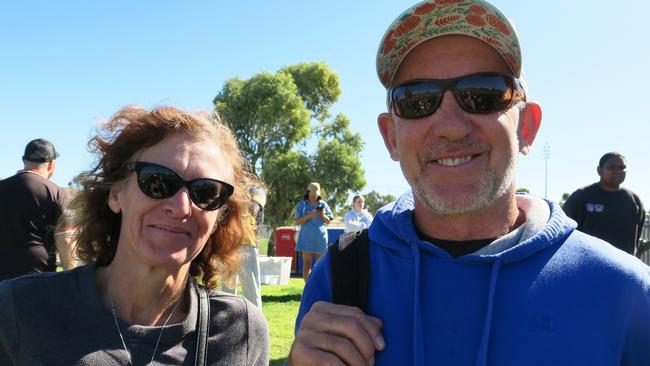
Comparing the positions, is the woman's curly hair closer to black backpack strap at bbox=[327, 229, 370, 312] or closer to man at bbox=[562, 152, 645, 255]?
black backpack strap at bbox=[327, 229, 370, 312]

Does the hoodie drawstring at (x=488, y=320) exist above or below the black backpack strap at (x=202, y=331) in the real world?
above

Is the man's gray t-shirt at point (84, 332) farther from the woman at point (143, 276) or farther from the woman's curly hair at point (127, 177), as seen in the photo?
the woman's curly hair at point (127, 177)

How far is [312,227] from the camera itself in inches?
375

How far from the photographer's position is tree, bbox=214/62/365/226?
87.1 feet

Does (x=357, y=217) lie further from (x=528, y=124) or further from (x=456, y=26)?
(x=456, y=26)

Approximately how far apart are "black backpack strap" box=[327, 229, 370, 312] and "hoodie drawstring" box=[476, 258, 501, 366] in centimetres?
33

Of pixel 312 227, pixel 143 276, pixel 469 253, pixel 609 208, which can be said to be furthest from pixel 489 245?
pixel 312 227

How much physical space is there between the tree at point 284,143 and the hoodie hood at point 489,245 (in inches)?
970

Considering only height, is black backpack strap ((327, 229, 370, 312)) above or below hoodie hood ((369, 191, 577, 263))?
below

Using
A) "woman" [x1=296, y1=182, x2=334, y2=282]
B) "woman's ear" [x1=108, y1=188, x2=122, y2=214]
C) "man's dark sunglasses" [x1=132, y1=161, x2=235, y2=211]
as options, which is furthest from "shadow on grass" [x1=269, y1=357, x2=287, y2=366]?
"woman" [x1=296, y1=182, x2=334, y2=282]

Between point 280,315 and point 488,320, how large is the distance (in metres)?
6.71

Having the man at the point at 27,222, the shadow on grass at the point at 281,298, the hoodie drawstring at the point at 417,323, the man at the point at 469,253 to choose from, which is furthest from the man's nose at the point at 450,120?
the shadow on grass at the point at 281,298

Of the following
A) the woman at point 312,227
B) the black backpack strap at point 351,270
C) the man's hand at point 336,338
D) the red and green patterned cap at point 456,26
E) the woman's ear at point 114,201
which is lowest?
the woman at point 312,227

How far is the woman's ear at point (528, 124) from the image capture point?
1657mm
